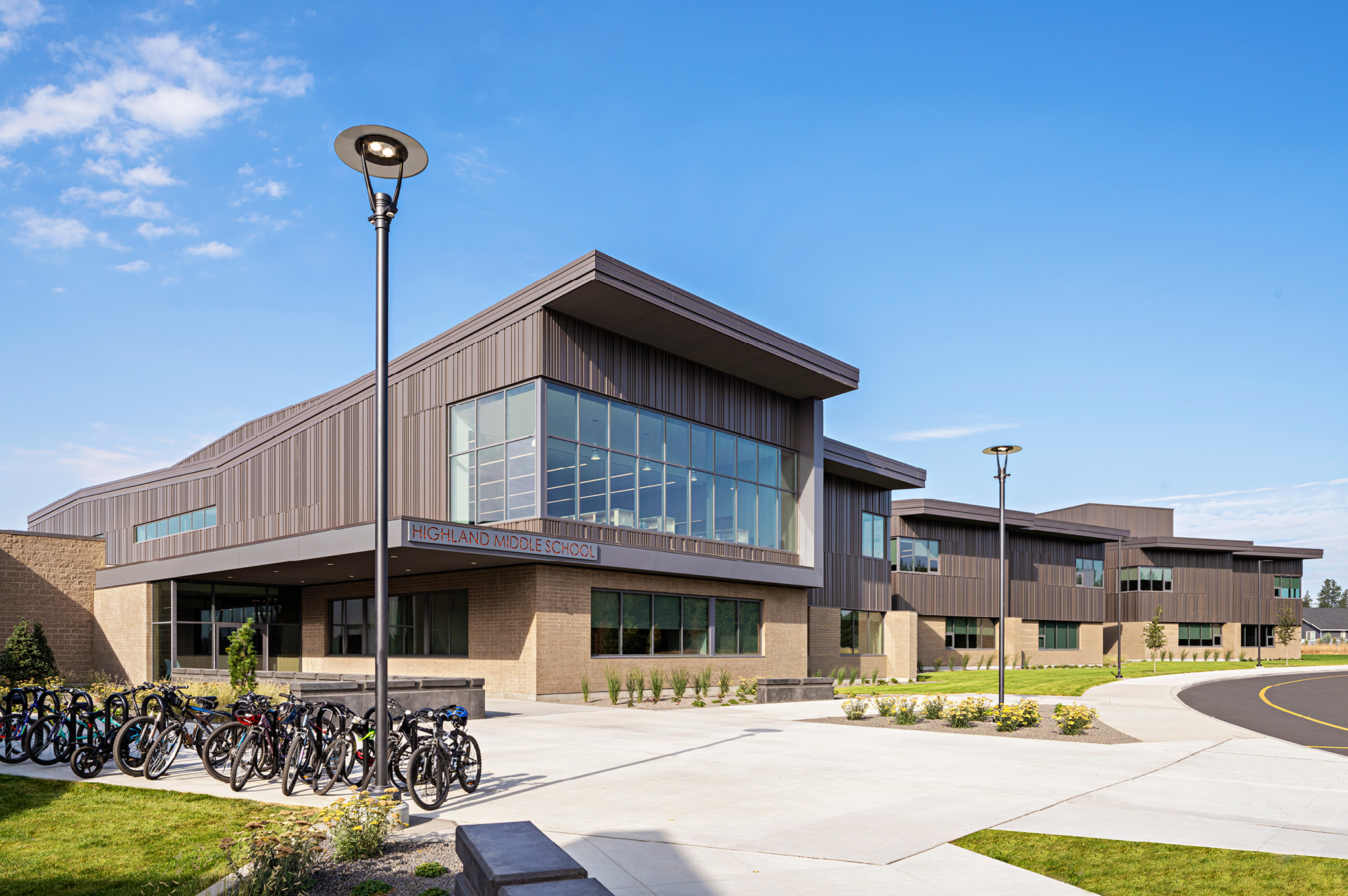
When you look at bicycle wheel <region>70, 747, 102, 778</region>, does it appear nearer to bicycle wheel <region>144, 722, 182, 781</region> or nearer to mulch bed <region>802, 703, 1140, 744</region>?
bicycle wheel <region>144, 722, 182, 781</region>

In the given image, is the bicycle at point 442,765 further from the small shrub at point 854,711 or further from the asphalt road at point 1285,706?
the asphalt road at point 1285,706

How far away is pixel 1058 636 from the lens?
61.8m

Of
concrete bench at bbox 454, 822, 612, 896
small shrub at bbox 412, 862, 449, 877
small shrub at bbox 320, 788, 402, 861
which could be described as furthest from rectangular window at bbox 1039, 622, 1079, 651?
concrete bench at bbox 454, 822, 612, 896

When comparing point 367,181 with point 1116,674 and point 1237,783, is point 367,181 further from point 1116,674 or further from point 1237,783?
point 1116,674

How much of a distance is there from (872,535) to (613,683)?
74.6 ft

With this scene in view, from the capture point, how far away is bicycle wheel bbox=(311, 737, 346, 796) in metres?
11.1

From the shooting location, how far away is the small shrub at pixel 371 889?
287 inches

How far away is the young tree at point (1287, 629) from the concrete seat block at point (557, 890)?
247 ft

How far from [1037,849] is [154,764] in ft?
34.8

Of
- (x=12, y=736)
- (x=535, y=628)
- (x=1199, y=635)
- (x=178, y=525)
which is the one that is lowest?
(x=1199, y=635)

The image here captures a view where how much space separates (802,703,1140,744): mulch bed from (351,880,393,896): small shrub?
589 inches

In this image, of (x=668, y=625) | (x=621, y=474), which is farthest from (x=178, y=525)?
(x=668, y=625)

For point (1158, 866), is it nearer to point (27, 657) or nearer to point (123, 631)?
point (27, 657)

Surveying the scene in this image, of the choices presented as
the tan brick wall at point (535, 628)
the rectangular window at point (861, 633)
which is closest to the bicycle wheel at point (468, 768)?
the tan brick wall at point (535, 628)
